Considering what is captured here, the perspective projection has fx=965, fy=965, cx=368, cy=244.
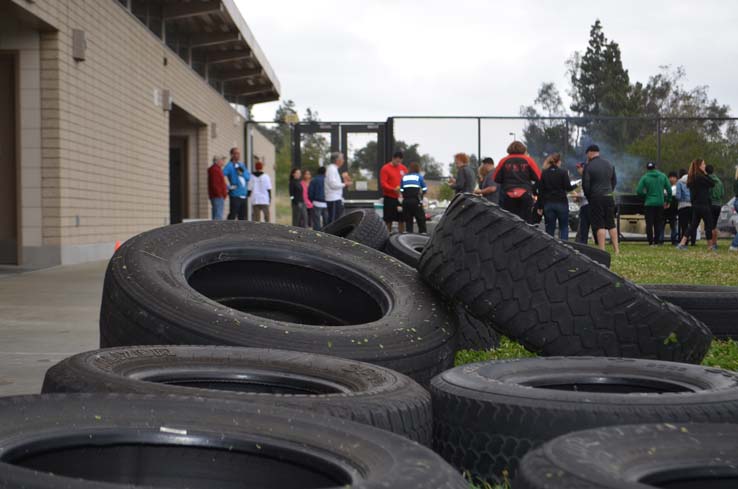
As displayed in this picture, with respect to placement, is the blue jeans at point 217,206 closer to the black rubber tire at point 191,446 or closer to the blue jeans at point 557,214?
the blue jeans at point 557,214

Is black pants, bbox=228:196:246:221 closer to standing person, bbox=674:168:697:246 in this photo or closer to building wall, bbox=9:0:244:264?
building wall, bbox=9:0:244:264

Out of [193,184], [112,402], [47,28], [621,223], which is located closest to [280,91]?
[193,184]

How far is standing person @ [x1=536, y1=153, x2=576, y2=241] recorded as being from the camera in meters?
16.7

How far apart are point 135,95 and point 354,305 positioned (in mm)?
15316

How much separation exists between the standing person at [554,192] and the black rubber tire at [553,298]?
1233 centimetres

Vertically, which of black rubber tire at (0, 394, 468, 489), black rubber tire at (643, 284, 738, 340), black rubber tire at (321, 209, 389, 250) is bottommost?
black rubber tire at (643, 284, 738, 340)

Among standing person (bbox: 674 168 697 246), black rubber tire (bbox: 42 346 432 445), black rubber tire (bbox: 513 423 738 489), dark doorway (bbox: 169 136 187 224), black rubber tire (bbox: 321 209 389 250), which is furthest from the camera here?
dark doorway (bbox: 169 136 187 224)

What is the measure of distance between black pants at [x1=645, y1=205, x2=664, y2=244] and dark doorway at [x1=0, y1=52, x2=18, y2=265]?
582 inches

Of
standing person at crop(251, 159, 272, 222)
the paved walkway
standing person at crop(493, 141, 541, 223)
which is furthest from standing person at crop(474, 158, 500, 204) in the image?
standing person at crop(251, 159, 272, 222)

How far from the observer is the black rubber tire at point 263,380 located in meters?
2.68

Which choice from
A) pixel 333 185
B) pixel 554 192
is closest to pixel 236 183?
pixel 333 185

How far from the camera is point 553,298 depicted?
14.1 ft

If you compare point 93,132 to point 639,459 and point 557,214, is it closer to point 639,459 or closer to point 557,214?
point 557,214

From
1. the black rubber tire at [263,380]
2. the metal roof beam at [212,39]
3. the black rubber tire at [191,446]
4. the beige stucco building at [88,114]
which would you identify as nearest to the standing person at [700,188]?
the beige stucco building at [88,114]
